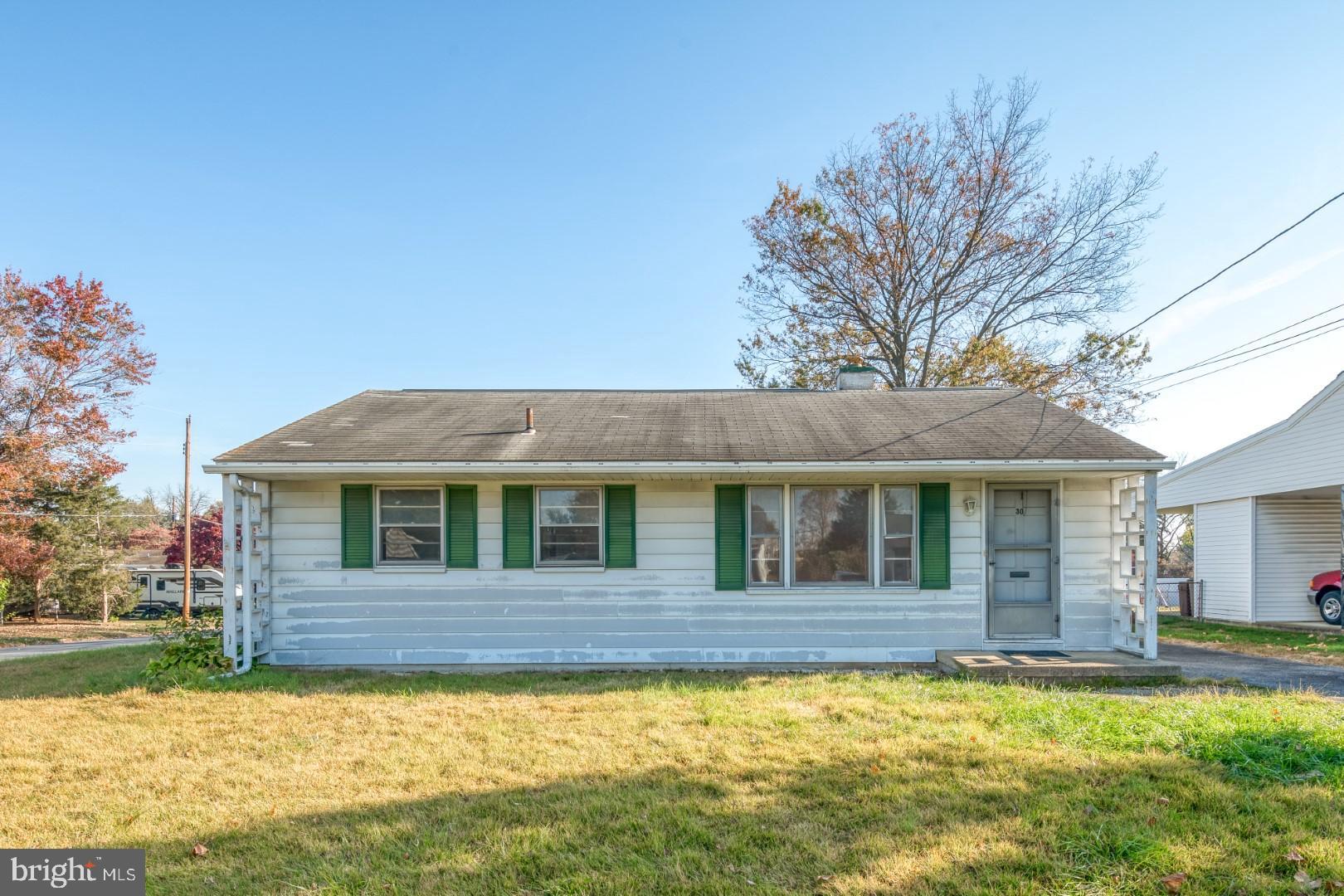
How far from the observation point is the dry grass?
19.4 metres

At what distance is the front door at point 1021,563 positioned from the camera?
8523 millimetres

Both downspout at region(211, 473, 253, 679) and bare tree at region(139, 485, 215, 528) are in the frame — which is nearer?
downspout at region(211, 473, 253, 679)

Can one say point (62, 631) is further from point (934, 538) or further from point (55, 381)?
point (934, 538)

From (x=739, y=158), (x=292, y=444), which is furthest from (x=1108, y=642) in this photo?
(x=739, y=158)

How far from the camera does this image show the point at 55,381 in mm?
20109

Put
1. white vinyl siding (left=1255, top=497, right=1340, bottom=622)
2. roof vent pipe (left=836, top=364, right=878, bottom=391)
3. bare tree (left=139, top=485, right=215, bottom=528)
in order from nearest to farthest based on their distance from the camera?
roof vent pipe (left=836, top=364, right=878, bottom=391) < white vinyl siding (left=1255, top=497, right=1340, bottom=622) < bare tree (left=139, top=485, right=215, bottom=528)

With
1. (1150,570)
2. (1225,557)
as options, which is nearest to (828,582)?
(1150,570)

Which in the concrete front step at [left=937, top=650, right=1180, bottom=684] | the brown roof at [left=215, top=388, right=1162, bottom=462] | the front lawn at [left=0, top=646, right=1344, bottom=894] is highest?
the brown roof at [left=215, top=388, right=1162, bottom=462]

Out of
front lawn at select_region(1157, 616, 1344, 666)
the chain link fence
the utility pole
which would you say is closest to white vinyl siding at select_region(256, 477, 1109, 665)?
front lawn at select_region(1157, 616, 1344, 666)

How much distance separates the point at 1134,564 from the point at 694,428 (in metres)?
5.65

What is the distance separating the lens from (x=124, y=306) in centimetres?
2112

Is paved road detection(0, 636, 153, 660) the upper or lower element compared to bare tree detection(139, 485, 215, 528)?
lower

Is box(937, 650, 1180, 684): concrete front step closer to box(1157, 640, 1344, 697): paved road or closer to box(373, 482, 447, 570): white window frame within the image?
box(1157, 640, 1344, 697): paved road

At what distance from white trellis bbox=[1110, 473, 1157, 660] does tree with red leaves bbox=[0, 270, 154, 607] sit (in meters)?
25.2
